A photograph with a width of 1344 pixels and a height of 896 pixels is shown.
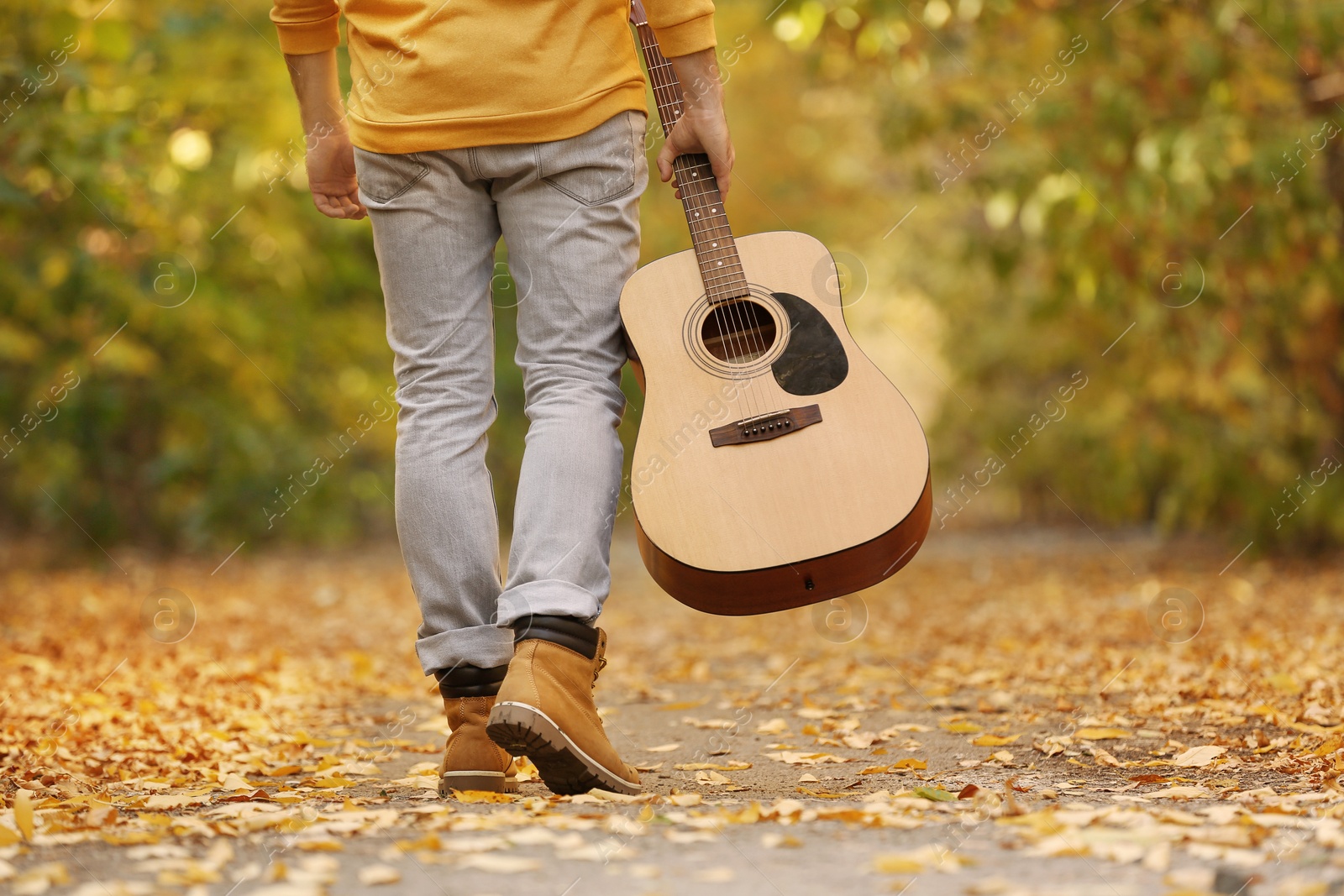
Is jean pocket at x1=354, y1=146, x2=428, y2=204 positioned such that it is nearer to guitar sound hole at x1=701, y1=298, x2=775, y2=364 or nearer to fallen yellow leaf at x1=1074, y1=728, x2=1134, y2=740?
guitar sound hole at x1=701, y1=298, x2=775, y2=364

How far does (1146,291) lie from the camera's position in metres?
5.96

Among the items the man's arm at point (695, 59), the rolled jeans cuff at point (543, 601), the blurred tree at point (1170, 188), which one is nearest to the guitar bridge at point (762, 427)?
the rolled jeans cuff at point (543, 601)

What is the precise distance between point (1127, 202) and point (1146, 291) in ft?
2.44

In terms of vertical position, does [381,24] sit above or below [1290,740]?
above

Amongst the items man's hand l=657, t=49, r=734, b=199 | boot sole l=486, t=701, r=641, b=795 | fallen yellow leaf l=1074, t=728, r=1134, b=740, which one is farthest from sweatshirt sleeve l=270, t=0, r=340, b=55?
fallen yellow leaf l=1074, t=728, r=1134, b=740

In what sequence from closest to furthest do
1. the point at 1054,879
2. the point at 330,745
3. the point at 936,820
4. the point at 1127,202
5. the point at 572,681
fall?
the point at 1054,879 → the point at 936,820 → the point at 572,681 → the point at 330,745 → the point at 1127,202

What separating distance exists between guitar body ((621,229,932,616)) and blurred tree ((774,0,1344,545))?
9.34 ft

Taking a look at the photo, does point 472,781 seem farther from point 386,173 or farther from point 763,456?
point 386,173

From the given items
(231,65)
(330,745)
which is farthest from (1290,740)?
(231,65)

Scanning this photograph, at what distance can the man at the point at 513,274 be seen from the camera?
2.04 m

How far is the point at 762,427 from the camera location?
7.13 ft

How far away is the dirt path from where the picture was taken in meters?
1.50

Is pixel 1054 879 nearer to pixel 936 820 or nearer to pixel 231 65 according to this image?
pixel 936 820

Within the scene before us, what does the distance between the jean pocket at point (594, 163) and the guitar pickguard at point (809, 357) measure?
41 cm
